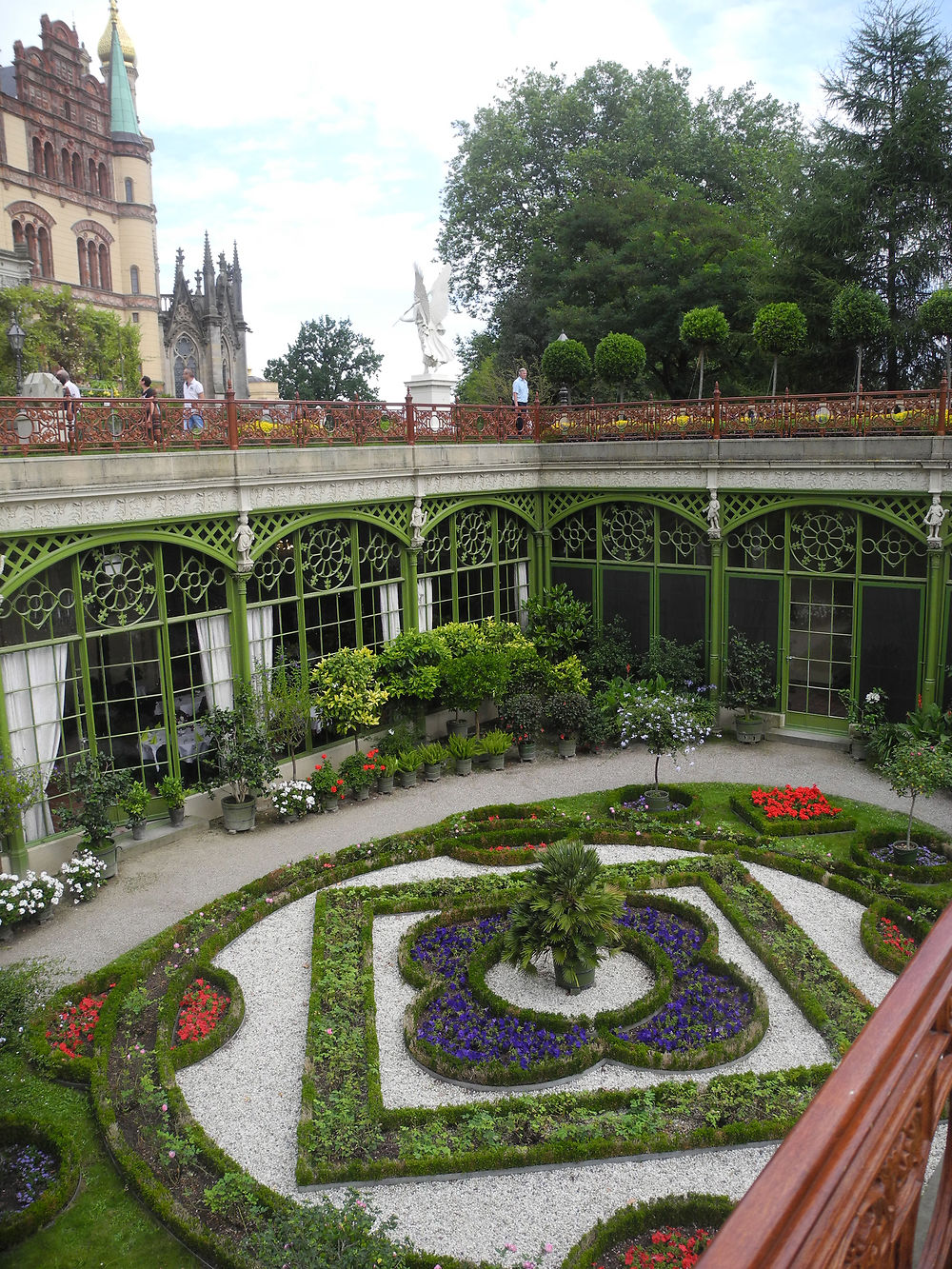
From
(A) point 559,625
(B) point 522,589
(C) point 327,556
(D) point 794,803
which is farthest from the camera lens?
(B) point 522,589

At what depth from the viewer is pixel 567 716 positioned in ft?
57.5

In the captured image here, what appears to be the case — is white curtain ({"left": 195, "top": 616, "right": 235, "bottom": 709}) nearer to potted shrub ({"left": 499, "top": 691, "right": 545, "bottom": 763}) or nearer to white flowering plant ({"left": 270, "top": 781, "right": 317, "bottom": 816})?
white flowering plant ({"left": 270, "top": 781, "right": 317, "bottom": 816})

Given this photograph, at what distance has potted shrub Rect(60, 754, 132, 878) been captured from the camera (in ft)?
42.5

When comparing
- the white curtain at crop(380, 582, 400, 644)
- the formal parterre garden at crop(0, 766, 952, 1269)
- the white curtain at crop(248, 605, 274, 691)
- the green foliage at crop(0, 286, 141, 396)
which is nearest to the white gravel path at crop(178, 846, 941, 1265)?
the formal parterre garden at crop(0, 766, 952, 1269)

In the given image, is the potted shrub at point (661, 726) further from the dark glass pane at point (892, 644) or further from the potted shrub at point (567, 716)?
the dark glass pane at point (892, 644)

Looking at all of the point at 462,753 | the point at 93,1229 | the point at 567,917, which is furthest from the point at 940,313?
the point at 93,1229

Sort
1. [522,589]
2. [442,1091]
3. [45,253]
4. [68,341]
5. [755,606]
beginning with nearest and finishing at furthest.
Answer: [442,1091] → [755,606] → [522,589] → [68,341] → [45,253]

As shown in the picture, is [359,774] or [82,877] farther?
[359,774]

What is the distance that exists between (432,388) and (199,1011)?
12.8 metres

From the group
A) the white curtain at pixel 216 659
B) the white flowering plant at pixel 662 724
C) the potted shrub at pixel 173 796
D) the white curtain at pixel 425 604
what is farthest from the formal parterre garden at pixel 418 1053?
the white curtain at pixel 425 604

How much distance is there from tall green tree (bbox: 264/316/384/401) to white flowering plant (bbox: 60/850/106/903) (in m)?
45.0

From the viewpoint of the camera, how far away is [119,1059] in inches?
364

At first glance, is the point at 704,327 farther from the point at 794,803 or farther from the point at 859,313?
the point at 794,803

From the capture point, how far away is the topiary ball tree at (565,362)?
72.6 ft
